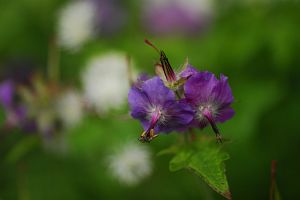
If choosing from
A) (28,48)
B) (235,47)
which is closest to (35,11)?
(28,48)

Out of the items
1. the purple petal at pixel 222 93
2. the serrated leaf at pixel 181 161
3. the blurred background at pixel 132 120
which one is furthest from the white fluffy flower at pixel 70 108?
the purple petal at pixel 222 93

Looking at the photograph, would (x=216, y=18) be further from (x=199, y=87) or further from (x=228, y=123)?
(x=199, y=87)

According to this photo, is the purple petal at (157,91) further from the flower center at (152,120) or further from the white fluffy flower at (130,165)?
the white fluffy flower at (130,165)

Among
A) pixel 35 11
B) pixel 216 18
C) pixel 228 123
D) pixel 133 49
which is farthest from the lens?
pixel 35 11

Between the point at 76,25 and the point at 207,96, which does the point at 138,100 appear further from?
the point at 76,25

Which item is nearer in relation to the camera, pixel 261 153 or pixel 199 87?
pixel 199 87

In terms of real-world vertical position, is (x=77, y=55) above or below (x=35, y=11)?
below

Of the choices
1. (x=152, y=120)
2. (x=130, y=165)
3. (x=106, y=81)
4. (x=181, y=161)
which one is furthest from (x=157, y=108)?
(x=106, y=81)
